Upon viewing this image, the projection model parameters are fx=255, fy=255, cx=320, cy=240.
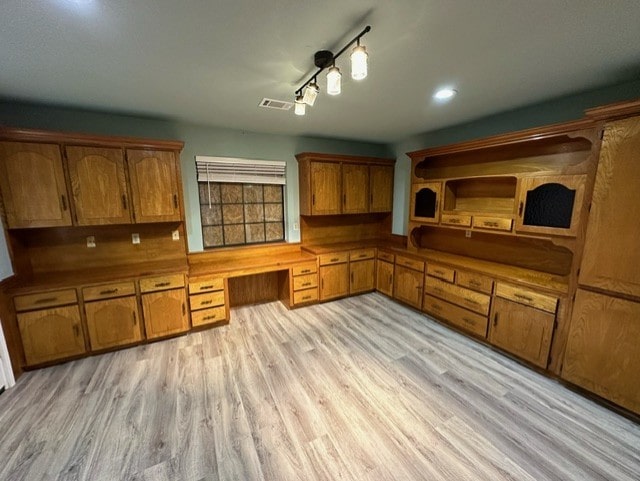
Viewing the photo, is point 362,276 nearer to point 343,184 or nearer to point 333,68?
point 343,184

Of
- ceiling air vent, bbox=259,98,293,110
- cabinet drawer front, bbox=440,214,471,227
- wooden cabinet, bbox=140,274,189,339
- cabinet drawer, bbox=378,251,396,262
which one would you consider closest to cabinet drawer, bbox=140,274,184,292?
wooden cabinet, bbox=140,274,189,339

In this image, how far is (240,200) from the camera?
3617 millimetres

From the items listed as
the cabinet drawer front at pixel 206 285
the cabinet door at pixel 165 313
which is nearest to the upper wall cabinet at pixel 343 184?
the cabinet drawer front at pixel 206 285

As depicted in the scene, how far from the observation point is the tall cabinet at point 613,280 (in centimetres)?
174

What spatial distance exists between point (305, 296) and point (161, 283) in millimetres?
1795

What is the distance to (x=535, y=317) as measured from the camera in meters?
2.29

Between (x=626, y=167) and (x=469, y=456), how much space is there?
2.17 metres

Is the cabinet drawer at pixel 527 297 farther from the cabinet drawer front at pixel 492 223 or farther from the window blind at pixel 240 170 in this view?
the window blind at pixel 240 170

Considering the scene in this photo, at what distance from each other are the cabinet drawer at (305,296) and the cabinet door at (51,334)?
2.29 m

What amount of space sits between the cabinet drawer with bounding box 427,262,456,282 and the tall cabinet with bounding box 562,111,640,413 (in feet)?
3.55

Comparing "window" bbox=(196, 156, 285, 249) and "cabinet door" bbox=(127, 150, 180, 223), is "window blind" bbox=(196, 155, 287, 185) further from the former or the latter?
"cabinet door" bbox=(127, 150, 180, 223)

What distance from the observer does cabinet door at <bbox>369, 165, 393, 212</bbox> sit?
4121 mm

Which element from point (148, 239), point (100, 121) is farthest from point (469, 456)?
point (100, 121)

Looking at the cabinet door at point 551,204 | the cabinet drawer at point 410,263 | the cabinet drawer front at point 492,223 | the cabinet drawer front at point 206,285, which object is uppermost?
the cabinet door at point 551,204
